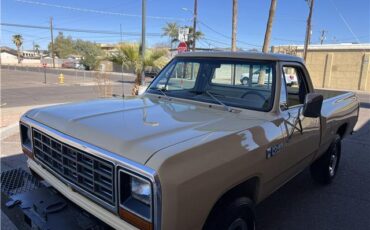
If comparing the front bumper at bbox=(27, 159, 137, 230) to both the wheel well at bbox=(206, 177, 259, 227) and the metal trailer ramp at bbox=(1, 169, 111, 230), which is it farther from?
the wheel well at bbox=(206, 177, 259, 227)

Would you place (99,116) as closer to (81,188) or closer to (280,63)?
(81,188)

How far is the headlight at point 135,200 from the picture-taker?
188cm

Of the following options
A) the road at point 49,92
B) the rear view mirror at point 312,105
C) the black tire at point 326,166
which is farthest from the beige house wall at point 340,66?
the rear view mirror at point 312,105

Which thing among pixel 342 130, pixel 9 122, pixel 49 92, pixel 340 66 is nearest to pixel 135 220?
pixel 342 130

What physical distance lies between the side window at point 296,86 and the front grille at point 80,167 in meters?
2.41

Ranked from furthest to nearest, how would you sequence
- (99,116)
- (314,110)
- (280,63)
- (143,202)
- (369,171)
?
(369,171) < (280,63) < (314,110) < (99,116) < (143,202)

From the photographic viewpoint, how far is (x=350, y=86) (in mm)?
32719

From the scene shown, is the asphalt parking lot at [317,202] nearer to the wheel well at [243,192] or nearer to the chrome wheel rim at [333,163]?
the chrome wheel rim at [333,163]

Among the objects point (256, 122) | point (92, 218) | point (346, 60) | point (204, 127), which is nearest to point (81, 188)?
point (92, 218)

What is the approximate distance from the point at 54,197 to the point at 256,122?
1.81 metres

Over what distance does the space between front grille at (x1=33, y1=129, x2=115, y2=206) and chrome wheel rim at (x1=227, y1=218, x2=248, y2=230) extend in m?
0.99

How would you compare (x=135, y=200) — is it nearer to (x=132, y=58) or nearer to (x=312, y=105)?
(x=312, y=105)

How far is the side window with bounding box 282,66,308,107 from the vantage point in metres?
3.77

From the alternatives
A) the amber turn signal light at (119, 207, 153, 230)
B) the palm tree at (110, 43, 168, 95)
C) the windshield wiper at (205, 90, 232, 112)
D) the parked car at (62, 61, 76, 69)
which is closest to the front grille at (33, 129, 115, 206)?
the amber turn signal light at (119, 207, 153, 230)
